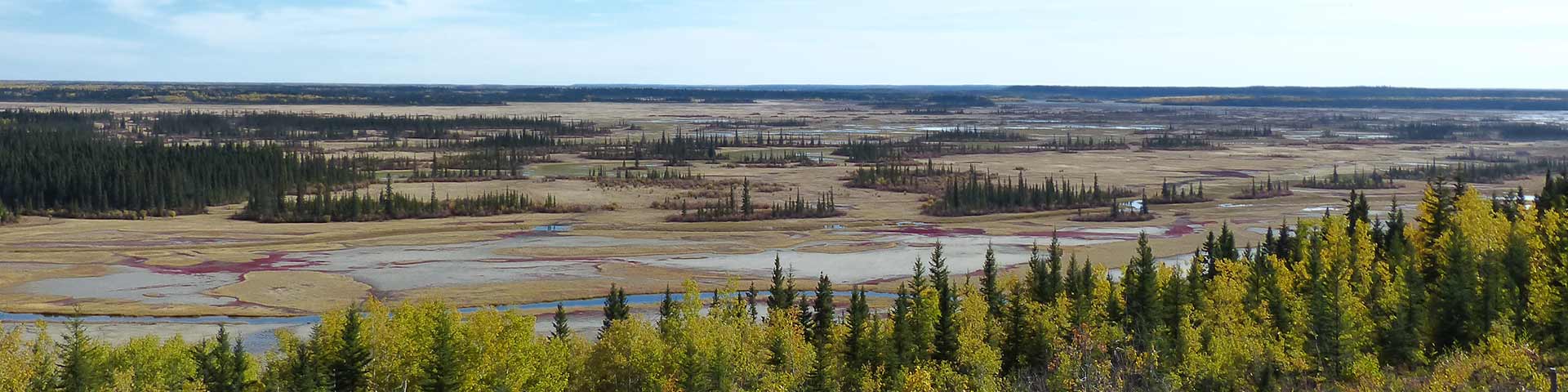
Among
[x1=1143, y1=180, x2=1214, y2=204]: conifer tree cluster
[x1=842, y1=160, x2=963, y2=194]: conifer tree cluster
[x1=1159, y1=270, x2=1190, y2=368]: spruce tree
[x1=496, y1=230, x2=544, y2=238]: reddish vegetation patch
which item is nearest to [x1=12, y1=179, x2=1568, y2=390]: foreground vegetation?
[x1=1159, y1=270, x2=1190, y2=368]: spruce tree

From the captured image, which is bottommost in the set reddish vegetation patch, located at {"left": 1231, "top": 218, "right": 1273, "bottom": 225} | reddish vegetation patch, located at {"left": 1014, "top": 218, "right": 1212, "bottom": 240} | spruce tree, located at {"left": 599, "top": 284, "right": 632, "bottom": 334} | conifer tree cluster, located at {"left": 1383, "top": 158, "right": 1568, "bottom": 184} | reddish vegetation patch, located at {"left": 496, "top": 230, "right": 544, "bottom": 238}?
reddish vegetation patch, located at {"left": 1014, "top": 218, "right": 1212, "bottom": 240}

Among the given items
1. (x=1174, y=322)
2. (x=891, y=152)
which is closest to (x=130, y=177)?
(x=1174, y=322)

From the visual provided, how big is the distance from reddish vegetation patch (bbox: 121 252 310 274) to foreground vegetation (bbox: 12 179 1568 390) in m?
18.2

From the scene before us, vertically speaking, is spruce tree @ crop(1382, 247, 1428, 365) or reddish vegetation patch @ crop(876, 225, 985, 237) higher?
spruce tree @ crop(1382, 247, 1428, 365)

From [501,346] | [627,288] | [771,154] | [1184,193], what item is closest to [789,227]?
[627,288]

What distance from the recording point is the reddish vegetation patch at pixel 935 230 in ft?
324

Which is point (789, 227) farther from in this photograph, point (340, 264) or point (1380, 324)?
point (1380, 324)

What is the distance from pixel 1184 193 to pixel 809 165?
53734 mm

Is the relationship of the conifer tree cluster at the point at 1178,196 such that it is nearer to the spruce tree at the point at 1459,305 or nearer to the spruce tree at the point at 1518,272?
the spruce tree at the point at 1518,272

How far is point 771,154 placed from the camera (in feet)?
602

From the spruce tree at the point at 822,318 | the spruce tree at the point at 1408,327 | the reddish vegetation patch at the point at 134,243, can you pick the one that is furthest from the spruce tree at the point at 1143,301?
the reddish vegetation patch at the point at 134,243

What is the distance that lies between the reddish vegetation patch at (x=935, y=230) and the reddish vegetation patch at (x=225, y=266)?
42.8m

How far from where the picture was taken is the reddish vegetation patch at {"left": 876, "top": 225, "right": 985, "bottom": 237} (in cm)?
9875

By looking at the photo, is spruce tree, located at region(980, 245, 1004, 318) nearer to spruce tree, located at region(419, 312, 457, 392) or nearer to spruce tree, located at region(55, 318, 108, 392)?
spruce tree, located at region(419, 312, 457, 392)
